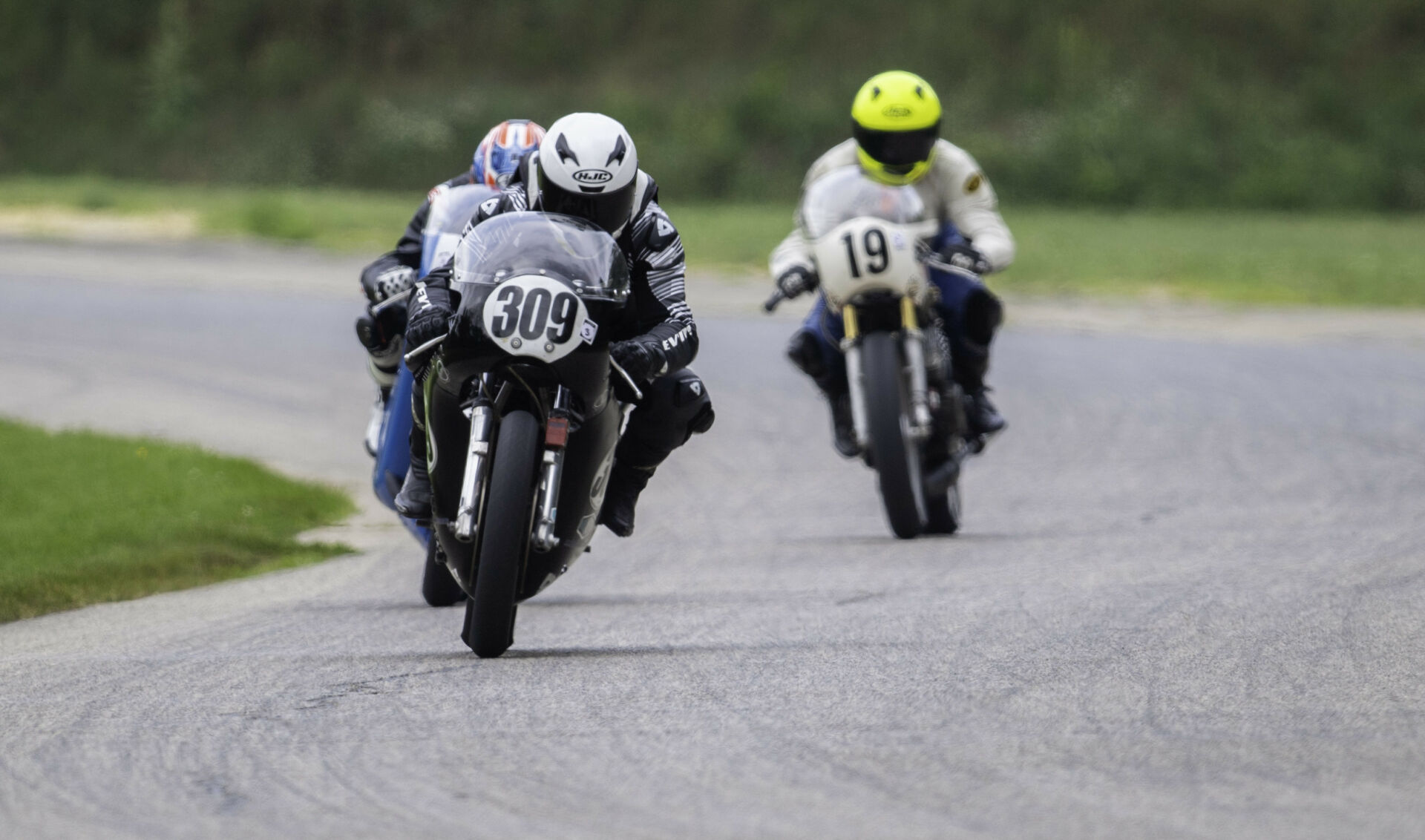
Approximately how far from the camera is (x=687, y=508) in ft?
35.4

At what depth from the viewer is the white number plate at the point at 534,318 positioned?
5945mm

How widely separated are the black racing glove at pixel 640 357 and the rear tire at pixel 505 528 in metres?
0.42

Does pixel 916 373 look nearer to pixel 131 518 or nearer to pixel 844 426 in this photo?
pixel 844 426

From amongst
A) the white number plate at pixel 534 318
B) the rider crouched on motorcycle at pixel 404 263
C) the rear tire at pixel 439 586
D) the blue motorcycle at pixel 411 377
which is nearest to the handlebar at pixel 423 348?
the white number plate at pixel 534 318

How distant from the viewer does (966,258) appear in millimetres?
9609

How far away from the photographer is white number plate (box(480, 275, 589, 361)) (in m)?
5.95

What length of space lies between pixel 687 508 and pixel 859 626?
13.7 feet

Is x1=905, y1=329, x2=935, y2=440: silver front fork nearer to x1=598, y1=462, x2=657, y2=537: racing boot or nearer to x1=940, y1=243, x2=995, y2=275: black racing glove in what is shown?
x1=940, y1=243, x2=995, y2=275: black racing glove

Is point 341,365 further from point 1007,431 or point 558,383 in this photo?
point 558,383

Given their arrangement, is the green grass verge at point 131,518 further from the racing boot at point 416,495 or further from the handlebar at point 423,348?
the handlebar at point 423,348

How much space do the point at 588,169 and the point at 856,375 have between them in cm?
309

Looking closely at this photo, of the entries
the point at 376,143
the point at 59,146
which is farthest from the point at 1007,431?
the point at 59,146

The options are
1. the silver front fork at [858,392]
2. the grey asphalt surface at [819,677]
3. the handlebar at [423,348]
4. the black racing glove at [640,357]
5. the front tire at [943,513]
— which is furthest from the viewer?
the front tire at [943,513]

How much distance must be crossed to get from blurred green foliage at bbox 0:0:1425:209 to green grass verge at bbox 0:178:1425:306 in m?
5.10
